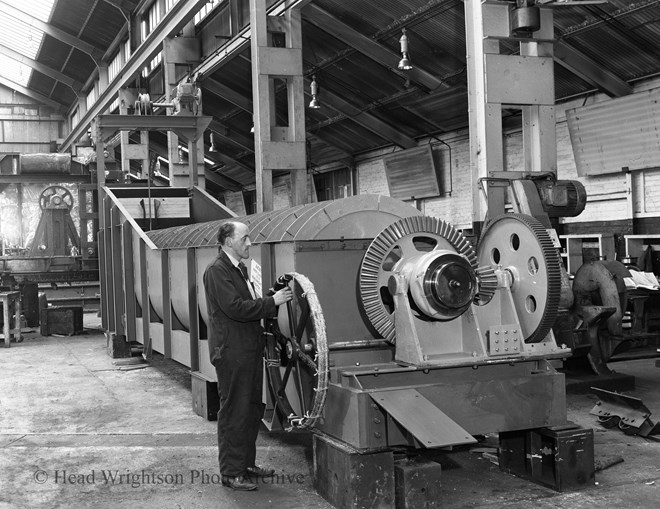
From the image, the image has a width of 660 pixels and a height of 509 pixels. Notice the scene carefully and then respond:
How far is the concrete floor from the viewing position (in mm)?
3906

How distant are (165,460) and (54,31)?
20.0 m

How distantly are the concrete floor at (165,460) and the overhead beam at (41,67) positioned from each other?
70.9 ft

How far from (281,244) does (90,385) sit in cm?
417

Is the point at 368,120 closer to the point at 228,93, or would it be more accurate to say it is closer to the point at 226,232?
the point at 228,93

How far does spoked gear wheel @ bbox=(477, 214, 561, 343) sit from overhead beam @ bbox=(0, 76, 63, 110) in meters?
31.3

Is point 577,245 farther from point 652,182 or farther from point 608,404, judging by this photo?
point 608,404

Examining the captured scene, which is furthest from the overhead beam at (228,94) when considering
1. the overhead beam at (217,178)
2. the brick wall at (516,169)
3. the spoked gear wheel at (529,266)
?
the spoked gear wheel at (529,266)

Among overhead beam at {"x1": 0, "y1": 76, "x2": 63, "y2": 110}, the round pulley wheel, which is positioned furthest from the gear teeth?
overhead beam at {"x1": 0, "y1": 76, "x2": 63, "y2": 110}

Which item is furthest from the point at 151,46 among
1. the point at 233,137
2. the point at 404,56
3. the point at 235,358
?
the point at 235,358

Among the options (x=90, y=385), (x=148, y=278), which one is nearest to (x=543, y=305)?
(x=148, y=278)

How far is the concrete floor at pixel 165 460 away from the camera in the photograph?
12.8 feet

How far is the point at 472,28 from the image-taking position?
6.56 meters

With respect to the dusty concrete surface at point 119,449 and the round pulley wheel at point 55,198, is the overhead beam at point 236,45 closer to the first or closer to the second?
the round pulley wheel at point 55,198

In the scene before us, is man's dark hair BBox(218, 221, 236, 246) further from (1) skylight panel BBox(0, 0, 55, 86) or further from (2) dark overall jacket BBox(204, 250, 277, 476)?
(1) skylight panel BBox(0, 0, 55, 86)
